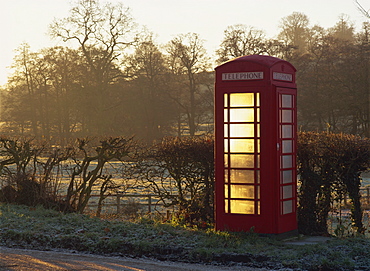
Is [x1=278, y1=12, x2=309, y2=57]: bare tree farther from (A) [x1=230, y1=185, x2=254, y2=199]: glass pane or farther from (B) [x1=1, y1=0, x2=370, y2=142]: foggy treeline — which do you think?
(A) [x1=230, y1=185, x2=254, y2=199]: glass pane

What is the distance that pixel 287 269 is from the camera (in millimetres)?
6898

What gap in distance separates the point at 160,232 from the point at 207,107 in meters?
35.7

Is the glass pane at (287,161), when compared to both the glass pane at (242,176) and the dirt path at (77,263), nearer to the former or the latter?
the glass pane at (242,176)

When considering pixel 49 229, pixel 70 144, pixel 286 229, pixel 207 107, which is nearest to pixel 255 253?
pixel 286 229

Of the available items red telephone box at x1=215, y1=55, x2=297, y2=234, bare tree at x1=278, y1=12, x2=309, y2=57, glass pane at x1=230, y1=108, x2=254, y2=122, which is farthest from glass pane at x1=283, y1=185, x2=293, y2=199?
bare tree at x1=278, y1=12, x2=309, y2=57

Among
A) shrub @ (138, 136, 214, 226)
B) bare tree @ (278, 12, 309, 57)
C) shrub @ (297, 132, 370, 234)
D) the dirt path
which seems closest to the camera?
the dirt path

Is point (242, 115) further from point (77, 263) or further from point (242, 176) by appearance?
point (77, 263)

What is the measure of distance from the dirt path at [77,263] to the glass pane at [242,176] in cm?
180

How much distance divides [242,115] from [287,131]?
0.85 m

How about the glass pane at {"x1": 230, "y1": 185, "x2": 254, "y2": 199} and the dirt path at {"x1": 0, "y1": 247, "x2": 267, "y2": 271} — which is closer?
the dirt path at {"x1": 0, "y1": 247, "x2": 267, "y2": 271}

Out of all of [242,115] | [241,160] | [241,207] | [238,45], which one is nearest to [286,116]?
[242,115]

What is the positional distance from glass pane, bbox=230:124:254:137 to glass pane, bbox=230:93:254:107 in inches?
13.4

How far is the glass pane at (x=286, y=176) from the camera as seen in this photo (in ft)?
28.4

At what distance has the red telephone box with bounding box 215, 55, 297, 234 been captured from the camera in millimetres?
8398
